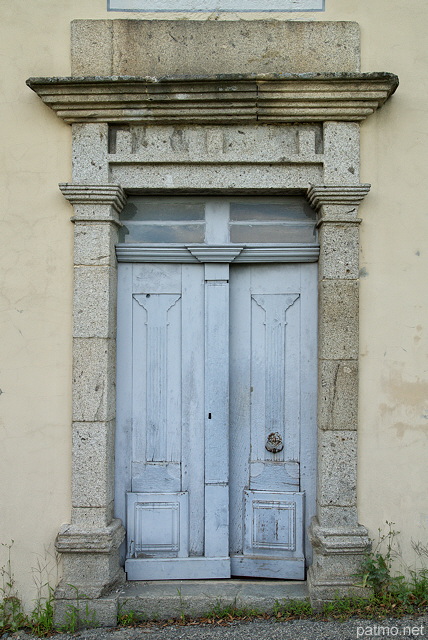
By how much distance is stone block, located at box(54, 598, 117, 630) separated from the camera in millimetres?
3172

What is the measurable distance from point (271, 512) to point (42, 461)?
63.4 inches

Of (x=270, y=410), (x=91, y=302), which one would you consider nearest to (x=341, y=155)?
(x=270, y=410)

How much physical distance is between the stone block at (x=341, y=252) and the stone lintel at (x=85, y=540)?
221cm

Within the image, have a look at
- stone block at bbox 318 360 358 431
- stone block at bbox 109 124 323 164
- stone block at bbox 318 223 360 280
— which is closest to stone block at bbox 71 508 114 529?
stone block at bbox 318 360 358 431

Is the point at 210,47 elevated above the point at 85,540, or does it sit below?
above

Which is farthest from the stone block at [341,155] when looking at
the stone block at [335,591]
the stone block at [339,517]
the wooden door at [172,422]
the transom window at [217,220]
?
the stone block at [335,591]

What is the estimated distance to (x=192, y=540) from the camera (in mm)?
3525

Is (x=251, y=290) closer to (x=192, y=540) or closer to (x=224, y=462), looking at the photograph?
(x=224, y=462)

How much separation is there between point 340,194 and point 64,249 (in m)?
1.87

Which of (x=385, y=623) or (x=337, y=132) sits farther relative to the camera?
(x=337, y=132)

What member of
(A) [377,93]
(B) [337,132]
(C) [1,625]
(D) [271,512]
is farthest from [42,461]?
(A) [377,93]

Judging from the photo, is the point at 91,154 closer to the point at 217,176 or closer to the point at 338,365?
the point at 217,176

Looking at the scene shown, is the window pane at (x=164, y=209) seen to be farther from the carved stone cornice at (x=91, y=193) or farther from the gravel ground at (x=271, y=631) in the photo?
the gravel ground at (x=271, y=631)

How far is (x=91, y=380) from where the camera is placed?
331cm
